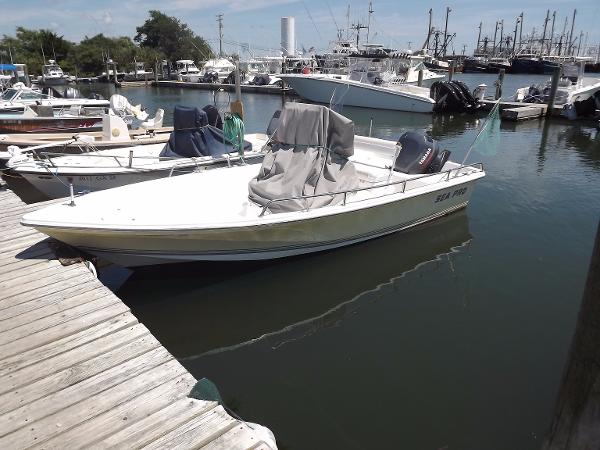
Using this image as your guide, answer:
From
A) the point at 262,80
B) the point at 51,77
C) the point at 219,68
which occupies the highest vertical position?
the point at 219,68

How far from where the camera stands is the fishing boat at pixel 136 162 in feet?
29.5

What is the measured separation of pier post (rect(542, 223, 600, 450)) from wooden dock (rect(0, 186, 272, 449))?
1.79 m

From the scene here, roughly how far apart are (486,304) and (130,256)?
16.7ft

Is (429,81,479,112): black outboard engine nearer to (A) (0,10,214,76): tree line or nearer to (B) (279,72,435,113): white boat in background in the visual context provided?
(B) (279,72,435,113): white boat in background

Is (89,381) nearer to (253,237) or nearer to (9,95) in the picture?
(253,237)

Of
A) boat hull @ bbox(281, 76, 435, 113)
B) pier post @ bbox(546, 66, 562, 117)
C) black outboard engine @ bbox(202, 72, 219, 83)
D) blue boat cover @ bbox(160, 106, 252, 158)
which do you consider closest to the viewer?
blue boat cover @ bbox(160, 106, 252, 158)

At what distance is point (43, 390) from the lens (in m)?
3.37

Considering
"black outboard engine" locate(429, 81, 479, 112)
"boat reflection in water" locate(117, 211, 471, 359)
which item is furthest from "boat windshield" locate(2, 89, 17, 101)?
"black outboard engine" locate(429, 81, 479, 112)

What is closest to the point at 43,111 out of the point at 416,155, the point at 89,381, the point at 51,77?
the point at 416,155

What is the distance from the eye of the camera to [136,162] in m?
9.32

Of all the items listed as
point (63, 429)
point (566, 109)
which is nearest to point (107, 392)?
point (63, 429)

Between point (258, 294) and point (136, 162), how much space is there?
4.76 meters

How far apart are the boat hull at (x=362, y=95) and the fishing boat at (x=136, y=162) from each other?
54.8ft

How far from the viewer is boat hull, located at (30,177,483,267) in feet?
18.4
